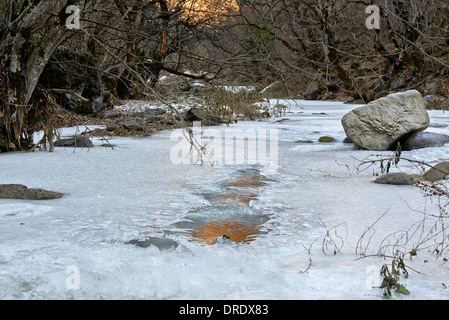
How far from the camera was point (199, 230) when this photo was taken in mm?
3533

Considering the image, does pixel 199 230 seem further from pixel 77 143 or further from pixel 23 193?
pixel 77 143

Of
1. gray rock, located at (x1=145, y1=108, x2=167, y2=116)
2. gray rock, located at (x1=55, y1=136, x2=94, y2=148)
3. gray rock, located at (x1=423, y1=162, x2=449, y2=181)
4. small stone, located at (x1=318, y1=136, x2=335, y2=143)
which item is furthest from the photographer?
gray rock, located at (x1=145, y1=108, x2=167, y2=116)

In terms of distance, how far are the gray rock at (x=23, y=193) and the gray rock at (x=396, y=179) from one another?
11.1 feet

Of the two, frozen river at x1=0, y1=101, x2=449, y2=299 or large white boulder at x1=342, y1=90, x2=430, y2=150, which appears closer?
frozen river at x1=0, y1=101, x2=449, y2=299

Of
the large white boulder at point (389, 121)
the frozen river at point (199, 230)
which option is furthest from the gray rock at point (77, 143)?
the large white boulder at point (389, 121)

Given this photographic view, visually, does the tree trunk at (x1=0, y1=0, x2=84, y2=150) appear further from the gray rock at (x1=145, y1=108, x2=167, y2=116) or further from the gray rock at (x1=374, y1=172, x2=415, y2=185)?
the gray rock at (x1=145, y1=108, x2=167, y2=116)

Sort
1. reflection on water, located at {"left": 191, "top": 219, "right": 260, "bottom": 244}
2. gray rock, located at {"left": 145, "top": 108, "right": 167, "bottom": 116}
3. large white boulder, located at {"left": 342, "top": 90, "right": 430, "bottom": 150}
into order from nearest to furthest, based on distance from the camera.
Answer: reflection on water, located at {"left": 191, "top": 219, "right": 260, "bottom": 244}, large white boulder, located at {"left": 342, "top": 90, "right": 430, "bottom": 150}, gray rock, located at {"left": 145, "top": 108, "right": 167, "bottom": 116}

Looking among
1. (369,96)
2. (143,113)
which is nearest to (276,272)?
(143,113)

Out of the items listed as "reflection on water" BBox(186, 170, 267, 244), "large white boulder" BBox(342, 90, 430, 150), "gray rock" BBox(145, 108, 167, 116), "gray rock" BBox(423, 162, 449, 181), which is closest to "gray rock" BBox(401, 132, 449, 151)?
"large white boulder" BBox(342, 90, 430, 150)

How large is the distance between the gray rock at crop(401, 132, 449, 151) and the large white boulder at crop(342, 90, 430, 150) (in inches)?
3.7

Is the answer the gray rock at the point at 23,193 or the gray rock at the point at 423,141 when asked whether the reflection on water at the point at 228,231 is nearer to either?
the gray rock at the point at 23,193

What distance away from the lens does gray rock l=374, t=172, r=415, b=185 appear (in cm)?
509

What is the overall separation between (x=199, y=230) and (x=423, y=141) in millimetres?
5152
